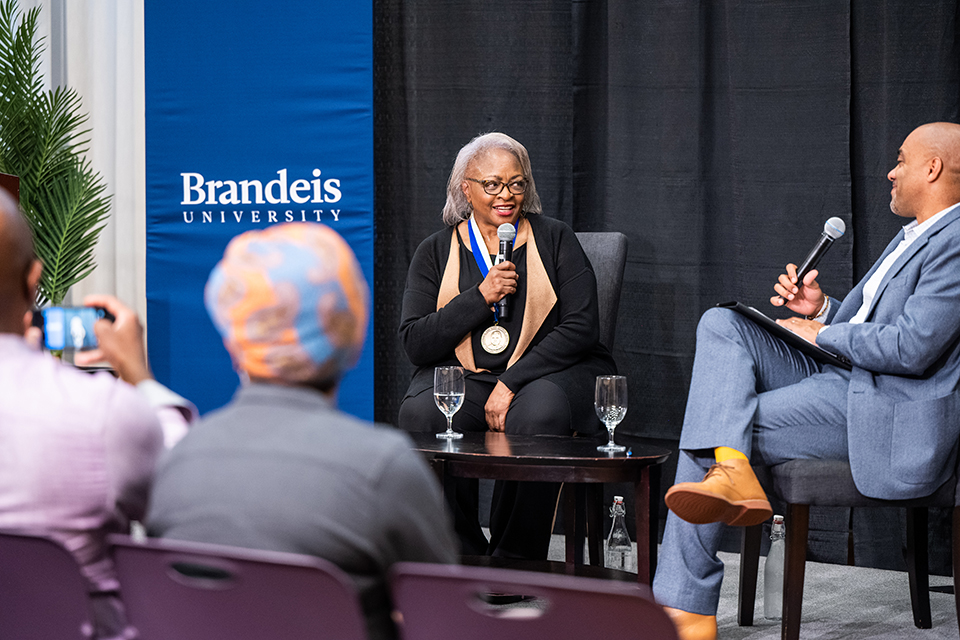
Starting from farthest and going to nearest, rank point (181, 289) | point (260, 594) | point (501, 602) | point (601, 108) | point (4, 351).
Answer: point (181, 289)
point (601, 108)
point (501, 602)
point (4, 351)
point (260, 594)

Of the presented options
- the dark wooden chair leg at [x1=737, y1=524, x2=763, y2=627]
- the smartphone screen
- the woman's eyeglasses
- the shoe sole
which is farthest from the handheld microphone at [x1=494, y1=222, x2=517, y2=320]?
the smartphone screen

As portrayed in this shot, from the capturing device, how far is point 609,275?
3643mm

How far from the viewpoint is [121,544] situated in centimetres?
108

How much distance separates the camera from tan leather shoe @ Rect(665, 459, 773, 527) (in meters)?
2.30

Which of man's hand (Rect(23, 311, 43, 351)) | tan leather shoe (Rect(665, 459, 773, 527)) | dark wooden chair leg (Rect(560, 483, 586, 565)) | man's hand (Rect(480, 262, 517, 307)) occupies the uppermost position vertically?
man's hand (Rect(23, 311, 43, 351))

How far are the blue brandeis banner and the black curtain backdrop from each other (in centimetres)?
20

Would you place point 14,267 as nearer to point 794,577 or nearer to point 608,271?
point 794,577

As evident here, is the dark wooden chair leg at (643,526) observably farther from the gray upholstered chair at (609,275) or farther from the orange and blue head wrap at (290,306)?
the orange and blue head wrap at (290,306)

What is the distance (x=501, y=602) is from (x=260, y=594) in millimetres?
2170

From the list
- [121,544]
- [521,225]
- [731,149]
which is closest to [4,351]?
[121,544]

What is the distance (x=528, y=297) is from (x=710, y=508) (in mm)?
1239

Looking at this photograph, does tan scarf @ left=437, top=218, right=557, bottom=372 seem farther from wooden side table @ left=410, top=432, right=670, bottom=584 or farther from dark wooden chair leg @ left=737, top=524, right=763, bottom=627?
dark wooden chair leg @ left=737, top=524, right=763, bottom=627

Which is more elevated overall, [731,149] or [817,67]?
[817,67]

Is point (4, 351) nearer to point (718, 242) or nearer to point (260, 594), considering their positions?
point (260, 594)
